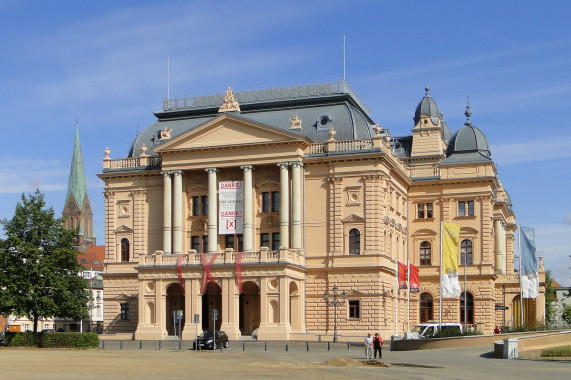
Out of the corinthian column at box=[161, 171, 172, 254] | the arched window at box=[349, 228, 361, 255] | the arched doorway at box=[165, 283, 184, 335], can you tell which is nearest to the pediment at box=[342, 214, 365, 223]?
the arched window at box=[349, 228, 361, 255]

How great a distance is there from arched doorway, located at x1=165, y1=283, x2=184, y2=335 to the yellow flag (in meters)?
27.2

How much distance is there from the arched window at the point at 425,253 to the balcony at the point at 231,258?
15.5 metres

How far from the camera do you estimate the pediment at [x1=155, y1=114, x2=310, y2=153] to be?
79.9m

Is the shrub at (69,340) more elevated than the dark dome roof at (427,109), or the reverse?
the dark dome roof at (427,109)

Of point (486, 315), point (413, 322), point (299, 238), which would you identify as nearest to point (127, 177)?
point (299, 238)

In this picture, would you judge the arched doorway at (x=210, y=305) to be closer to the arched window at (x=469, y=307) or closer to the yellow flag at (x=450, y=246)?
the arched window at (x=469, y=307)

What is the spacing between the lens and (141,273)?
8069cm

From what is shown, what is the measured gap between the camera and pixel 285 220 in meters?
80.2

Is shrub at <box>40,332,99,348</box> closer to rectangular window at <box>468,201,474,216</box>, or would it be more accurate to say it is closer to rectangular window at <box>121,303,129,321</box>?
rectangular window at <box>121,303,129,321</box>

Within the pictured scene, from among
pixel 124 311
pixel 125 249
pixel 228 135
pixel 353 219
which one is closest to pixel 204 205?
pixel 228 135


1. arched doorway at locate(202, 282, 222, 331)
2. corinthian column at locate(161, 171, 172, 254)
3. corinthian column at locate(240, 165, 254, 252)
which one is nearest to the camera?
corinthian column at locate(240, 165, 254, 252)

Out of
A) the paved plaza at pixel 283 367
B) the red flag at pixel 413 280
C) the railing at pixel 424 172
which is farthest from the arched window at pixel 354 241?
the paved plaza at pixel 283 367

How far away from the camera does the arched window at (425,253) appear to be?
295 feet

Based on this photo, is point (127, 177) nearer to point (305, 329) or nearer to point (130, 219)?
point (130, 219)
